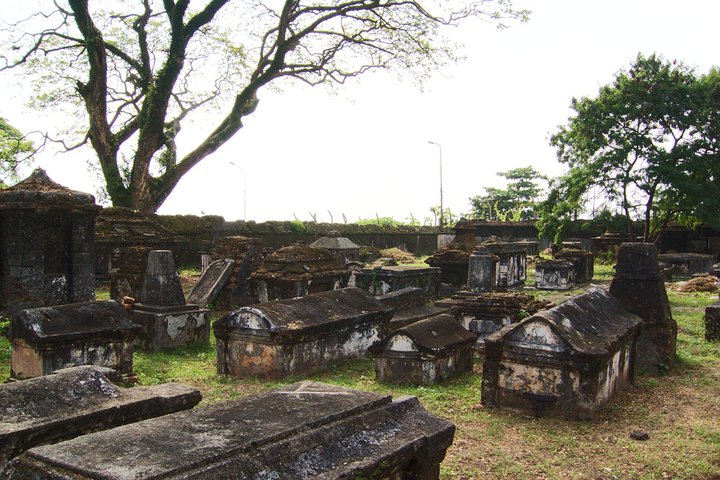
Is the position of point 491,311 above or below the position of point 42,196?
below

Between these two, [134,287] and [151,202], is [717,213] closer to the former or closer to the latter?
[134,287]

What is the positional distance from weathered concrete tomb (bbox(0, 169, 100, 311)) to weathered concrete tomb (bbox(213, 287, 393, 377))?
2608mm

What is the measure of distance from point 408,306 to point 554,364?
19.7 ft

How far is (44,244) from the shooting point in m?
8.59

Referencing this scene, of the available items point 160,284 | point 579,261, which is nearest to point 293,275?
point 160,284

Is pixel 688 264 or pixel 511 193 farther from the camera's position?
pixel 511 193

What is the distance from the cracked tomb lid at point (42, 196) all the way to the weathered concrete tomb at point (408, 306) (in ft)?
17.7

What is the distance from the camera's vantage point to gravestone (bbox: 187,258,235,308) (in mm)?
12398

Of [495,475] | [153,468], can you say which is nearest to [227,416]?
[153,468]

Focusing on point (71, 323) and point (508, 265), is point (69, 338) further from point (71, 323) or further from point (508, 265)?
point (508, 265)

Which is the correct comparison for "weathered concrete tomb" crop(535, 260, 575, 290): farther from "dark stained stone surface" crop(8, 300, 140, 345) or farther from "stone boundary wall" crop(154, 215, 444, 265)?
"dark stained stone surface" crop(8, 300, 140, 345)

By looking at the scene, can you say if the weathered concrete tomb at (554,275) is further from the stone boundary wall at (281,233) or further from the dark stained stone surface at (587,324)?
the dark stained stone surface at (587,324)

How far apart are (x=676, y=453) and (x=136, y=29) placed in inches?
966

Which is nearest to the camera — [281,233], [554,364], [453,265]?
[554,364]
